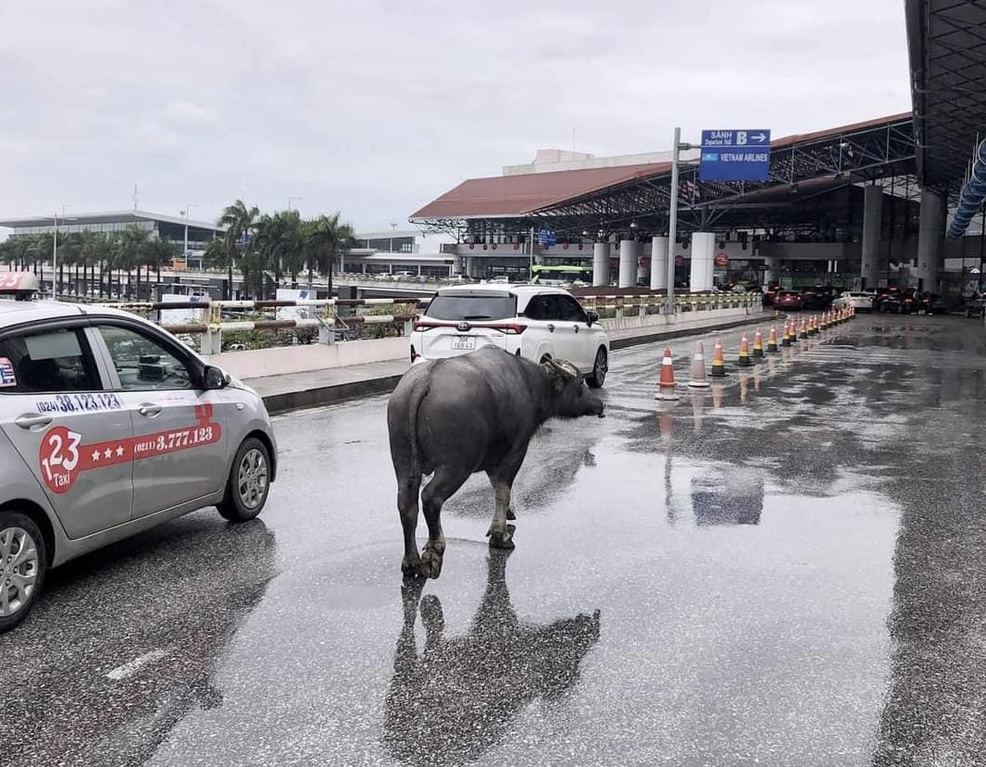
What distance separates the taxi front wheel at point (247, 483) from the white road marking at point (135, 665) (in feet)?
7.40

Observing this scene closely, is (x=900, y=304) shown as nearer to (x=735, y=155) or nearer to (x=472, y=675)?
(x=735, y=155)

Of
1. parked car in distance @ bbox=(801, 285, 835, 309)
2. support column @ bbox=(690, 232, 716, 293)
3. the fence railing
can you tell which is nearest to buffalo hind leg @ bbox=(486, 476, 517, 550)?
the fence railing

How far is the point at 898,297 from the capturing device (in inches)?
2410

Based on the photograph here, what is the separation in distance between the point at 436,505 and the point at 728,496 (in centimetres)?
359

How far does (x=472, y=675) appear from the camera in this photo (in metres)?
4.48

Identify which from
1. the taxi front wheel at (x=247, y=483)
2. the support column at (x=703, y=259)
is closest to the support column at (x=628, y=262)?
the support column at (x=703, y=259)

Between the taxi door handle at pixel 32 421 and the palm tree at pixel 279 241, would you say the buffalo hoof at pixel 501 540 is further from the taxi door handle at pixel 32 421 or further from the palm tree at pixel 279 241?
the palm tree at pixel 279 241

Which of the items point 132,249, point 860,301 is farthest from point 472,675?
point 132,249

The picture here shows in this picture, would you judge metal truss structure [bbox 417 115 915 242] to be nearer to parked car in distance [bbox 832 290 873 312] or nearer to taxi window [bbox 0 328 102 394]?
parked car in distance [bbox 832 290 873 312]

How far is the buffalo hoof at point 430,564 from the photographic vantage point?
5777 millimetres

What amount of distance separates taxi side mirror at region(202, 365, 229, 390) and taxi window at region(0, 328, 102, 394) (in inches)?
39.5

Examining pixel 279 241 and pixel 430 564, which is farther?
pixel 279 241

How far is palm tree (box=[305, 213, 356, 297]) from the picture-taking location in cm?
8219

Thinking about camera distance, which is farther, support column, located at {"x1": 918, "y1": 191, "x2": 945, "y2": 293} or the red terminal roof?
the red terminal roof
